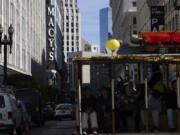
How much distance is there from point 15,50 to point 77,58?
2044 inches

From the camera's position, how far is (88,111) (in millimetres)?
15086

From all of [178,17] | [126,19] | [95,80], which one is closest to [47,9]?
[126,19]

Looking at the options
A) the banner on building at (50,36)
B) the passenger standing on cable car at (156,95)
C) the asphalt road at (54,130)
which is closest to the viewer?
the passenger standing on cable car at (156,95)

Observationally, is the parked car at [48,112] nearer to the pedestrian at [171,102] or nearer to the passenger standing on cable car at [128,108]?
the passenger standing on cable car at [128,108]

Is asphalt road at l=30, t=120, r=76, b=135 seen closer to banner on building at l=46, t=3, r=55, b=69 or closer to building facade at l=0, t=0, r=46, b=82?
building facade at l=0, t=0, r=46, b=82

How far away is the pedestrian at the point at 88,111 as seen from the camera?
1484 cm

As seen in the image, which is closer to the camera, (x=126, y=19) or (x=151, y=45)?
(x=151, y=45)

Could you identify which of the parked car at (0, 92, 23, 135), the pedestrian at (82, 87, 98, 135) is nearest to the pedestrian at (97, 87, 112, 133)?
the pedestrian at (82, 87, 98, 135)

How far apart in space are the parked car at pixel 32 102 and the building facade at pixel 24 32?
1001 inches

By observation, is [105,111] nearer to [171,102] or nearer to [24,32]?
[171,102]

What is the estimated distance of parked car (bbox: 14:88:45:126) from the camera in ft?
97.1

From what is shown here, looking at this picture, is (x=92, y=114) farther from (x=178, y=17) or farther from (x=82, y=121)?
(x=178, y=17)

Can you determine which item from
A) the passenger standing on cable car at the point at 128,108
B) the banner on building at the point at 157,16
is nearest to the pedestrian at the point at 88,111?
the passenger standing on cable car at the point at 128,108

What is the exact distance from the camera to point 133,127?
14664mm
